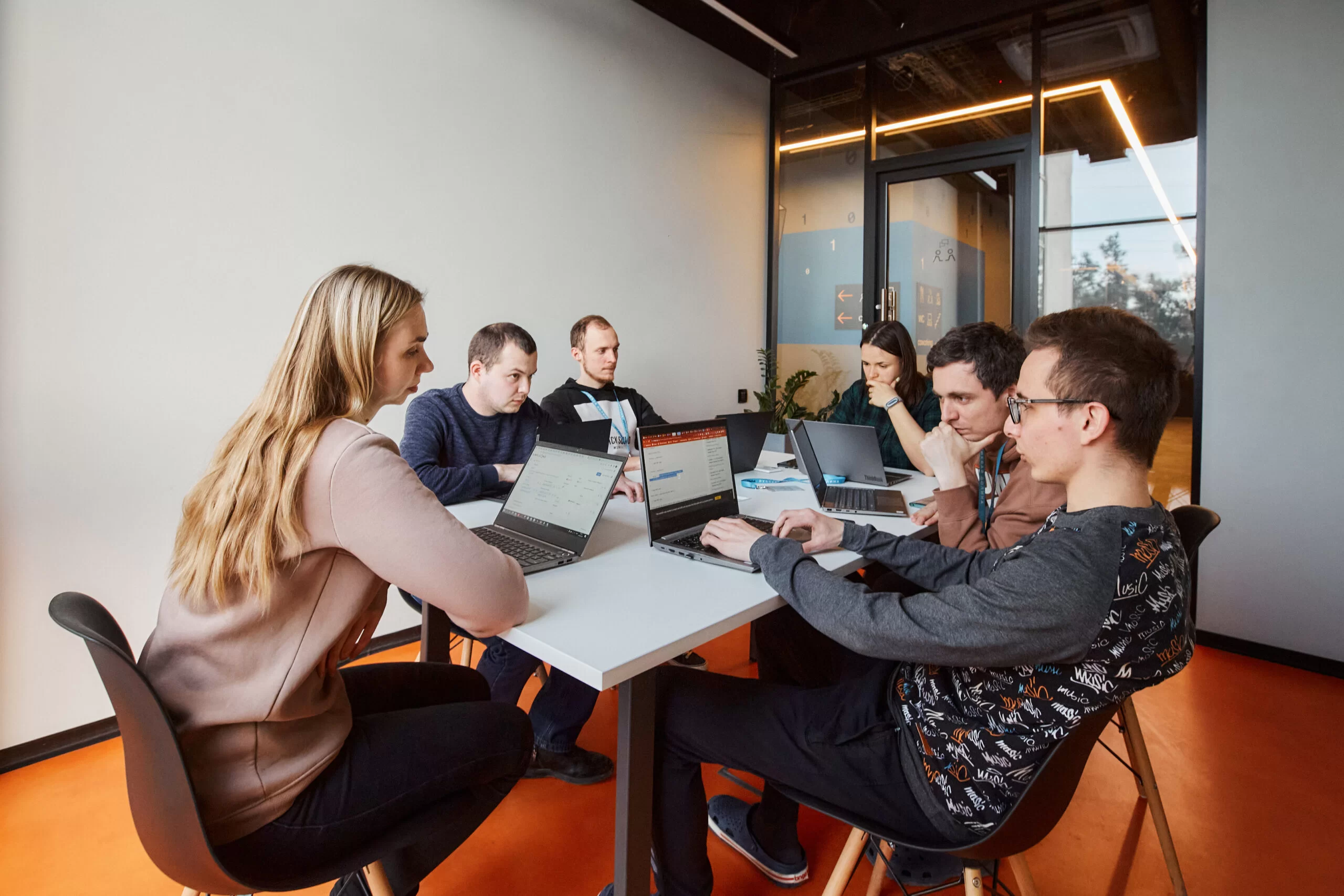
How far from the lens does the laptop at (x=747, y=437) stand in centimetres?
266

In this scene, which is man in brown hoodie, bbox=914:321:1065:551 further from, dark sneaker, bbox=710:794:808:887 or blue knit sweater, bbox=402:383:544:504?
blue knit sweater, bbox=402:383:544:504

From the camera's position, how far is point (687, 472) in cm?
173

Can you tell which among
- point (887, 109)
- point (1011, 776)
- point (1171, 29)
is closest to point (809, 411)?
point (887, 109)

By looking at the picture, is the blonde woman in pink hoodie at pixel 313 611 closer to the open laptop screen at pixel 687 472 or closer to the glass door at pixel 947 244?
the open laptop screen at pixel 687 472

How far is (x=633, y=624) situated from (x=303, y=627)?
20.0 inches

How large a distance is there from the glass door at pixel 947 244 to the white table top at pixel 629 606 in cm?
305

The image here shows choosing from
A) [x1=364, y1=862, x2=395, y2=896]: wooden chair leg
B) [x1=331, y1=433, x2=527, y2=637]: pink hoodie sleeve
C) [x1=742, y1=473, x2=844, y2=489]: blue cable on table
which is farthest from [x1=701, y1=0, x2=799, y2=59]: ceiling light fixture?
[x1=364, y1=862, x2=395, y2=896]: wooden chair leg

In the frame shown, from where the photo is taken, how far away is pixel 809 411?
5.00m

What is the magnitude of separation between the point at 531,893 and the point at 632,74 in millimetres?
3966

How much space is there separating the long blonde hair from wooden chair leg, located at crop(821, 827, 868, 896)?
105 cm

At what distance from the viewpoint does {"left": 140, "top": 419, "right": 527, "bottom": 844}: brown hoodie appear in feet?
3.30

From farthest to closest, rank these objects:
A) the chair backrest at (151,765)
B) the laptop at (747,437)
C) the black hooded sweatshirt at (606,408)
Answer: the black hooded sweatshirt at (606,408) → the laptop at (747,437) → the chair backrest at (151,765)

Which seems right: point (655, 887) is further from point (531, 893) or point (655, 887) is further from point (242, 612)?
point (242, 612)

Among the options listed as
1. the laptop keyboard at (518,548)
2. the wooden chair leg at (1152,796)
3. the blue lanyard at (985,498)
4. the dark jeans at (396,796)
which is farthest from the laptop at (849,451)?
the dark jeans at (396,796)
